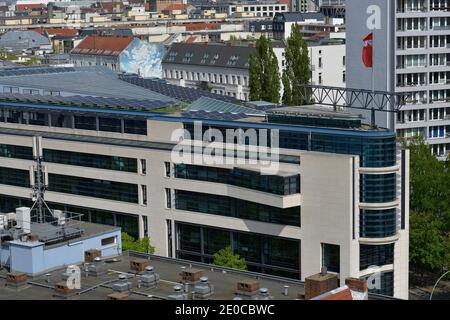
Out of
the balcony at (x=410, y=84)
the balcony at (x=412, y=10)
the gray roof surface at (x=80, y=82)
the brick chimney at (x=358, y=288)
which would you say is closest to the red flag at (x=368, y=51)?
the balcony at (x=410, y=84)

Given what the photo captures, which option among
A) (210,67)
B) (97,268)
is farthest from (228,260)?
(210,67)

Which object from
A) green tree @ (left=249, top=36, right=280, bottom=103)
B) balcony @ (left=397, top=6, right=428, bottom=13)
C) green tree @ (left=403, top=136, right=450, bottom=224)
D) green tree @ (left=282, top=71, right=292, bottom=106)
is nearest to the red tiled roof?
green tree @ (left=403, top=136, right=450, bottom=224)

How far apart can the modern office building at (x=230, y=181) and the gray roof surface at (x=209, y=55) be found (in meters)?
75.0

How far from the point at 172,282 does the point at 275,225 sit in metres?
25.0

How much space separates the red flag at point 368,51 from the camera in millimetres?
126750

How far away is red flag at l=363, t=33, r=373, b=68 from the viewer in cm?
12675

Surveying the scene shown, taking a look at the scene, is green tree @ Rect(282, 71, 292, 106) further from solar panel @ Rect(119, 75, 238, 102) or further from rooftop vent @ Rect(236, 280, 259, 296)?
rooftop vent @ Rect(236, 280, 259, 296)

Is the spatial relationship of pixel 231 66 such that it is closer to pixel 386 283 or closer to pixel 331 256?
pixel 386 283

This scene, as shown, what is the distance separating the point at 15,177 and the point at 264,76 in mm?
46809

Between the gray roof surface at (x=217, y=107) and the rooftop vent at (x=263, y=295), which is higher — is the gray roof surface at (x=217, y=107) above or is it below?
above

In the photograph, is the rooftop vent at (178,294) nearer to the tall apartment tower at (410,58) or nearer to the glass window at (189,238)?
the glass window at (189,238)

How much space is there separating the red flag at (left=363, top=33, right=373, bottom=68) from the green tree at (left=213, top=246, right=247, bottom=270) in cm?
5168
